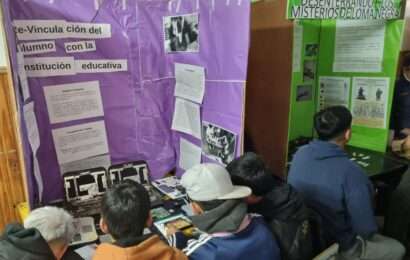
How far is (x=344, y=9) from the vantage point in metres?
1.67

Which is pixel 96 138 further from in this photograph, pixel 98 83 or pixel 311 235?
pixel 311 235

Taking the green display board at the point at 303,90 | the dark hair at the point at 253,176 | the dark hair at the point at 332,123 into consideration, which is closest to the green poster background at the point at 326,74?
the green display board at the point at 303,90

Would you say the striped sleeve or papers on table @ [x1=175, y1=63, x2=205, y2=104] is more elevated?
papers on table @ [x1=175, y1=63, x2=205, y2=104]

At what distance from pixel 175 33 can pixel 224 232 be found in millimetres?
1316

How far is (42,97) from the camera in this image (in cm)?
172

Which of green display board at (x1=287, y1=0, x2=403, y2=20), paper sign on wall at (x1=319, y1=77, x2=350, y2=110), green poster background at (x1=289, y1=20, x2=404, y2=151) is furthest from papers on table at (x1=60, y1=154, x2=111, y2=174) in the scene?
paper sign on wall at (x1=319, y1=77, x2=350, y2=110)

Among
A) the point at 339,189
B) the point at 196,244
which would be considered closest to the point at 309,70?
the point at 339,189

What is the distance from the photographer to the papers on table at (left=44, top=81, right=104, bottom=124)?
175cm

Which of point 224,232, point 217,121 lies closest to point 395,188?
point 217,121

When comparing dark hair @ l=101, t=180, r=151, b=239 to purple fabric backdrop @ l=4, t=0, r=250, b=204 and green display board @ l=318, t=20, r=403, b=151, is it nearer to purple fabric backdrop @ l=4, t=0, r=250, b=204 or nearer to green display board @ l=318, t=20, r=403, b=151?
purple fabric backdrop @ l=4, t=0, r=250, b=204

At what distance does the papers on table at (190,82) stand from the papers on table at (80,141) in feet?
1.69

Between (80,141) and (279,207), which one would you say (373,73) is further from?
(80,141)

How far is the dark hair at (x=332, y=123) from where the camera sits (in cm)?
155

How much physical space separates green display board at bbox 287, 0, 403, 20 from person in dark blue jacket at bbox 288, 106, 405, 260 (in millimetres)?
459
